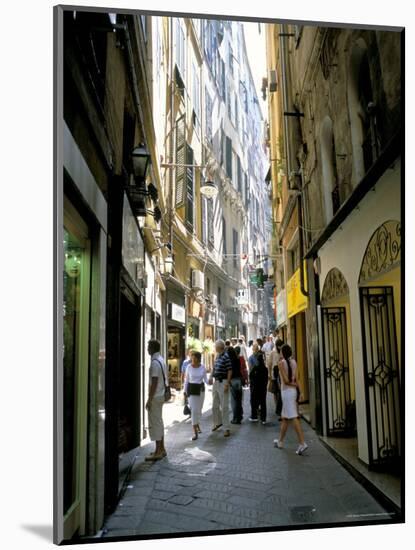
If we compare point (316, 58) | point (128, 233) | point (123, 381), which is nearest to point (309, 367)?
point (123, 381)

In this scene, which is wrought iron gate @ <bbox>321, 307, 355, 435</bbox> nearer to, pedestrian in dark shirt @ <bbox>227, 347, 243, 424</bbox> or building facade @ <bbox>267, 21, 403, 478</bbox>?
building facade @ <bbox>267, 21, 403, 478</bbox>

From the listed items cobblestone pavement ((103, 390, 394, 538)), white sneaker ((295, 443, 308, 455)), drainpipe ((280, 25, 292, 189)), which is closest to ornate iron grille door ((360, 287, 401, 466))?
cobblestone pavement ((103, 390, 394, 538))

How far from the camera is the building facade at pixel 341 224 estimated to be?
3729 mm

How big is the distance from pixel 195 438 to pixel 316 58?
114 inches

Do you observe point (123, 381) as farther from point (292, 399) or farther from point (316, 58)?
point (316, 58)

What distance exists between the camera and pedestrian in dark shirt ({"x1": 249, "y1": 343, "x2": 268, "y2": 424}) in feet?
11.9

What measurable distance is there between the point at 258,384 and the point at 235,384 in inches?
6.4

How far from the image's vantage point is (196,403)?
3469 mm

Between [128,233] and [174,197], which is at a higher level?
[174,197]

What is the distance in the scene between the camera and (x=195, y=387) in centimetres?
347

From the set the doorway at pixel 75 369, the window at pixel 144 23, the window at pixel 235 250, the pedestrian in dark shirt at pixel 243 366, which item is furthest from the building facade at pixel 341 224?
the doorway at pixel 75 369

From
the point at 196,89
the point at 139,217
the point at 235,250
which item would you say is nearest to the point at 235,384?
the point at 235,250

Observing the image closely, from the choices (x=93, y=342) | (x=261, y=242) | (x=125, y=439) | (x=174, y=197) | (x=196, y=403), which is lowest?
(x=125, y=439)

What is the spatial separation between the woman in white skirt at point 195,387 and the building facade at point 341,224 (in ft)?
2.45
